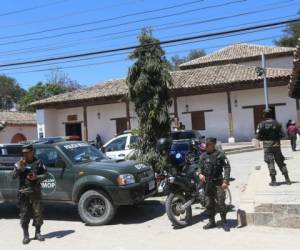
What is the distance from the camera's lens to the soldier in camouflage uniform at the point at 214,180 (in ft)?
30.0

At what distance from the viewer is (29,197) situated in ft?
30.4

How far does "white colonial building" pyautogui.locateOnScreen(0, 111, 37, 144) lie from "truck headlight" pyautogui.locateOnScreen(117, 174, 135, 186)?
36367 millimetres

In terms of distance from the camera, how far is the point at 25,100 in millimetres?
73750

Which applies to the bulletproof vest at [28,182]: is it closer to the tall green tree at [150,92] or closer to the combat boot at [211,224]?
the combat boot at [211,224]

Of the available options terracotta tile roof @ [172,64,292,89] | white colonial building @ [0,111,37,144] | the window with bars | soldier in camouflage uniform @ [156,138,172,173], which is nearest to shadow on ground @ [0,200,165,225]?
soldier in camouflage uniform @ [156,138,172,173]

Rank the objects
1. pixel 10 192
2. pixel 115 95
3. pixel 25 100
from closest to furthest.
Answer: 1. pixel 10 192
2. pixel 115 95
3. pixel 25 100

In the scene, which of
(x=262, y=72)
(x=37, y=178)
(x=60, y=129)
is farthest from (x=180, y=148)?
(x=60, y=129)

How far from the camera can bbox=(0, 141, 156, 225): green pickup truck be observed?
10.2 m

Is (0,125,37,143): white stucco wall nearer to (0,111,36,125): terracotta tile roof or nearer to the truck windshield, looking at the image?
(0,111,36,125): terracotta tile roof

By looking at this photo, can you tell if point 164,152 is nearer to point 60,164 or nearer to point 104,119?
point 60,164

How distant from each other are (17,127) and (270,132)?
39.6 m

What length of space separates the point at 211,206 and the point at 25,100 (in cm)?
6764

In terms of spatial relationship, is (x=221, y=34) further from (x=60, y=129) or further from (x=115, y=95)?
(x=60, y=129)

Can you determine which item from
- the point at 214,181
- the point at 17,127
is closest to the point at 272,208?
the point at 214,181
